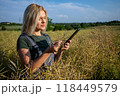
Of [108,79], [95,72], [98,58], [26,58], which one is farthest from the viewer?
[98,58]

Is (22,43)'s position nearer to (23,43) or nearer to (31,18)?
(23,43)

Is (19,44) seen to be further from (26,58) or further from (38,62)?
(38,62)

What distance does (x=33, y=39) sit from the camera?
1.49 meters

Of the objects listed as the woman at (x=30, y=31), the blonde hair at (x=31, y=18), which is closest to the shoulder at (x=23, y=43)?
the woman at (x=30, y=31)

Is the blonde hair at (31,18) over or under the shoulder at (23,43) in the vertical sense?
over

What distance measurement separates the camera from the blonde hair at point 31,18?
4.47 feet

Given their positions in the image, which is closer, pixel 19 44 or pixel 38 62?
pixel 38 62

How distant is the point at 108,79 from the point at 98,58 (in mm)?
437

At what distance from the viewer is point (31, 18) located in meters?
1.36

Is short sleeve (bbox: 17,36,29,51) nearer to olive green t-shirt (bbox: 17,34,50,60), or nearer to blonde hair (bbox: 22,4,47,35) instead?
olive green t-shirt (bbox: 17,34,50,60)

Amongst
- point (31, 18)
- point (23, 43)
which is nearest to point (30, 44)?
point (23, 43)

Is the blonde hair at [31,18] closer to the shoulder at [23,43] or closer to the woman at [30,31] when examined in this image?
the woman at [30,31]

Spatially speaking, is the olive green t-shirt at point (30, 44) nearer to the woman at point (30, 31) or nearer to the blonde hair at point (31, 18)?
the woman at point (30, 31)

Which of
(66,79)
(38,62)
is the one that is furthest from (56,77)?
(38,62)
